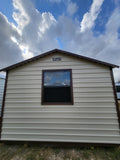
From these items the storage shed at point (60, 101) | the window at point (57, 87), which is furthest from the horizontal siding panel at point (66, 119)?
the window at point (57, 87)

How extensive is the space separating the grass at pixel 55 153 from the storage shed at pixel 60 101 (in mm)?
243

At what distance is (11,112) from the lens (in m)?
2.78

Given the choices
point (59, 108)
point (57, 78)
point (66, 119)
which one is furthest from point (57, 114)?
point (57, 78)

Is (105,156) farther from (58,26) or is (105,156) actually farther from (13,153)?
(58,26)

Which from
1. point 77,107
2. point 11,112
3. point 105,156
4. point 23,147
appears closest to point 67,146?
point 105,156

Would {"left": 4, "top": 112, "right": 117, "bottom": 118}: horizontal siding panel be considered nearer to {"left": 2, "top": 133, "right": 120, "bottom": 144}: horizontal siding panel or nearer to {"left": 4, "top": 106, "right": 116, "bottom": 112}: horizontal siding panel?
{"left": 4, "top": 106, "right": 116, "bottom": 112}: horizontal siding panel

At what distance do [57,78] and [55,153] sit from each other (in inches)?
102

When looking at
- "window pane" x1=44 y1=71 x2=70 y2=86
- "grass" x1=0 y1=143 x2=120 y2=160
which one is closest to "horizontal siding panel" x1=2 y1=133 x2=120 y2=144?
"grass" x1=0 y1=143 x2=120 y2=160

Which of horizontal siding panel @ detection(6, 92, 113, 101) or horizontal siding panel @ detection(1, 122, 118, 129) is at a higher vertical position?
horizontal siding panel @ detection(6, 92, 113, 101)

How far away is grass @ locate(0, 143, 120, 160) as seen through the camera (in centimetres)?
201

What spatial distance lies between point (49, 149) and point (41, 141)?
1.26 feet

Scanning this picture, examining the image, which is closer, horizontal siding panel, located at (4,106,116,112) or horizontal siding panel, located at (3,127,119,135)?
horizontal siding panel, located at (3,127,119,135)

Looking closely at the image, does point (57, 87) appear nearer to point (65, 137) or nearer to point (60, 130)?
point (60, 130)

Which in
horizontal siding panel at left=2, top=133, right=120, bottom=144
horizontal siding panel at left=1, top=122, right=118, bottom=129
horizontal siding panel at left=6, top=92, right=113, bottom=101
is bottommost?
horizontal siding panel at left=2, top=133, right=120, bottom=144
